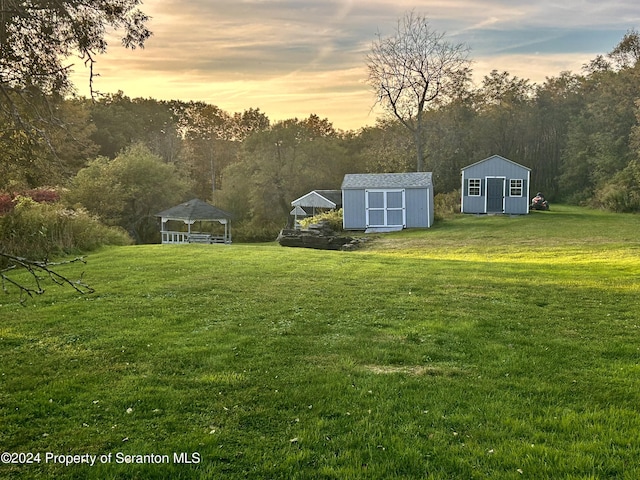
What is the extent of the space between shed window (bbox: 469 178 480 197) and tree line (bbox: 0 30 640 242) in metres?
9.39

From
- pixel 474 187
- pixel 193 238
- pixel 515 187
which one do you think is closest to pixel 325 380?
pixel 193 238

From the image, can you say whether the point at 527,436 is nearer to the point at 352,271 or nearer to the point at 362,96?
the point at 352,271

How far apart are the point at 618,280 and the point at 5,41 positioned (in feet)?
38.1

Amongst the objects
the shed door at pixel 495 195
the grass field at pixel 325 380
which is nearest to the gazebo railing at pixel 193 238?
the shed door at pixel 495 195

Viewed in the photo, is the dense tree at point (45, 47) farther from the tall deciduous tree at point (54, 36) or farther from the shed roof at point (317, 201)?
the shed roof at point (317, 201)

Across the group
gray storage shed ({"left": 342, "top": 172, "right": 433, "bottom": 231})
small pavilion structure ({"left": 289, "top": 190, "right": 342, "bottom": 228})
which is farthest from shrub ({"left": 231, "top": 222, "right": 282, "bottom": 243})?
gray storage shed ({"left": 342, "top": 172, "right": 433, "bottom": 231})

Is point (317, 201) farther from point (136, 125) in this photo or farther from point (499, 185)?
point (136, 125)

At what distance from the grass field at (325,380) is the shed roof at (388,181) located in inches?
725

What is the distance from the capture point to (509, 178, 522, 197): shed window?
30391 mm

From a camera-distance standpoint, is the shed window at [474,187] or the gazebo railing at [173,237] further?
the shed window at [474,187]

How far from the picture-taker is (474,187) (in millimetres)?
31297

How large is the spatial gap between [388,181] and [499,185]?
25.5ft

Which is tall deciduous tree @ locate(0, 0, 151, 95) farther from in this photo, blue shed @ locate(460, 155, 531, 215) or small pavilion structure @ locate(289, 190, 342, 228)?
blue shed @ locate(460, 155, 531, 215)

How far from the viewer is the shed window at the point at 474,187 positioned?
31.2 meters
